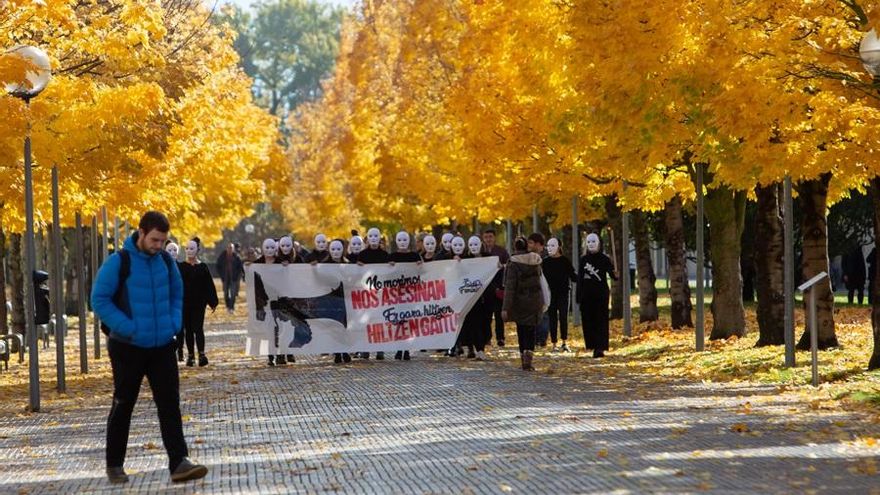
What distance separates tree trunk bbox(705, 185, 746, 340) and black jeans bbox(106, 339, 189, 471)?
656 inches

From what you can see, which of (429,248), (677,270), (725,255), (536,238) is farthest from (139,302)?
(677,270)

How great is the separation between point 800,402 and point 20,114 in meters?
8.96

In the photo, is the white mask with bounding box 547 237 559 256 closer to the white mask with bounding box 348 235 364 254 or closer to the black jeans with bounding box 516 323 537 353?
the white mask with bounding box 348 235 364 254

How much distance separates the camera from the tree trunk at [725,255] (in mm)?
27641

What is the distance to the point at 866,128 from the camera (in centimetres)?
1756

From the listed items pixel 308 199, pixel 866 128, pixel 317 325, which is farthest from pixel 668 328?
pixel 308 199

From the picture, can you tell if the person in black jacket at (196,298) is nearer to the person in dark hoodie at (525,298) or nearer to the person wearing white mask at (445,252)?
the person wearing white mask at (445,252)

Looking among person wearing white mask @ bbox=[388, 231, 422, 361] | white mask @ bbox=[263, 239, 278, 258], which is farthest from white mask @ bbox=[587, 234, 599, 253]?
white mask @ bbox=[263, 239, 278, 258]

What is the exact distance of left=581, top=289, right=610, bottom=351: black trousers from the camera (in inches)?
997

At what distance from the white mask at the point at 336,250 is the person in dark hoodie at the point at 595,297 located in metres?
3.80

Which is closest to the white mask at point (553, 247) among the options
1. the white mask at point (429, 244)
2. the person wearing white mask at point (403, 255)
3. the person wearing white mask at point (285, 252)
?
the white mask at point (429, 244)

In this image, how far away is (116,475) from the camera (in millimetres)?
12039

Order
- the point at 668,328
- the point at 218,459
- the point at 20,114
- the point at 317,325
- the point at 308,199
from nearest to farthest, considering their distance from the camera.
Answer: the point at 218,459
the point at 20,114
the point at 317,325
the point at 668,328
the point at 308,199

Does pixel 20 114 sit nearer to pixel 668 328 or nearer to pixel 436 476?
pixel 436 476
